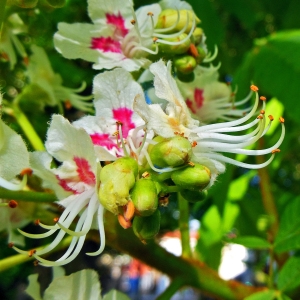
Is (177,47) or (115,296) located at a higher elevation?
(177,47)

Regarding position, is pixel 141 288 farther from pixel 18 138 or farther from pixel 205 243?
pixel 18 138

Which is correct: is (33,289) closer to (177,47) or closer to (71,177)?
(71,177)

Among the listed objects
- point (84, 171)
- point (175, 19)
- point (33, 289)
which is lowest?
point (33, 289)

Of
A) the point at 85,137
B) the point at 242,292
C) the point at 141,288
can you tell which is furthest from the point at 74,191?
the point at 141,288

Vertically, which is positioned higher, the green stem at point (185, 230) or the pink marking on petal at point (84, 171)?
the pink marking on petal at point (84, 171)

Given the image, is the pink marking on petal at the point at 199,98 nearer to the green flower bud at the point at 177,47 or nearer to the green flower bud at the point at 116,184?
the green flower bud at the point at 177,47

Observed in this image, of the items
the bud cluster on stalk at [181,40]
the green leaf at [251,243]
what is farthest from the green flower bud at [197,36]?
the green leaf at [251,243]

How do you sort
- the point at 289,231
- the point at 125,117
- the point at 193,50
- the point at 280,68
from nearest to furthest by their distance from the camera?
the point at 125,117 < the point at 193,50 < the point at 289,231 < the point at 280,68

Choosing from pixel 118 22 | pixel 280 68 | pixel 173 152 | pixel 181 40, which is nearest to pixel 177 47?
pixel 181 40
